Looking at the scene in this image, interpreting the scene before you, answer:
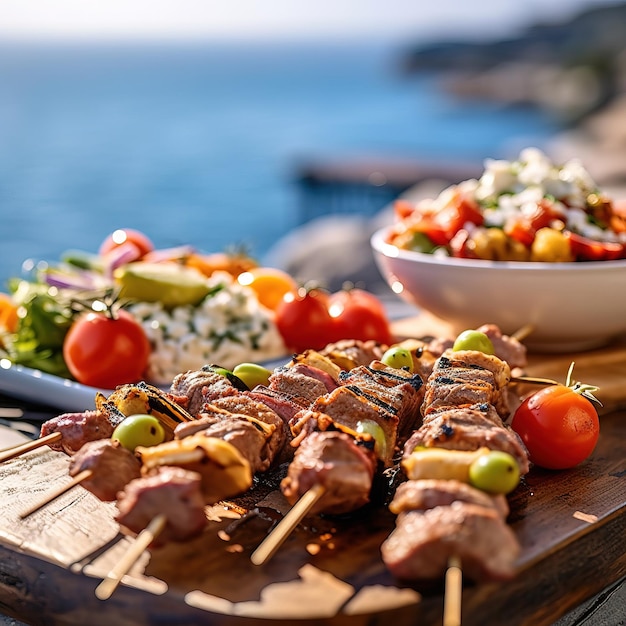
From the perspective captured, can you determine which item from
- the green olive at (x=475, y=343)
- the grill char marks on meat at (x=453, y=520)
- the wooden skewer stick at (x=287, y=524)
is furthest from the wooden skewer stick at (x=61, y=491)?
the green olive at (x=475, y=343)

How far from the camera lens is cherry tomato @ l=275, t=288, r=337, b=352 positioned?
3414 millimetres

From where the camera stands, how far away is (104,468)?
188 centimetres

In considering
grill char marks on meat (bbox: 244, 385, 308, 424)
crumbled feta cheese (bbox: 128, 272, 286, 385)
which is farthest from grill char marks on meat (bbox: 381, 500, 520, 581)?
crumbled feta cheese (bbox: 128, 272, 286, 385)

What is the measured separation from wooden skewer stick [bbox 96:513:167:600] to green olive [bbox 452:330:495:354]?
1.19m

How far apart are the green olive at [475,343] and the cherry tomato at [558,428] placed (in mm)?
231

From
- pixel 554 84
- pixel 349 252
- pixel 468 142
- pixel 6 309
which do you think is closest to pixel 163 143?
pixel 468 142

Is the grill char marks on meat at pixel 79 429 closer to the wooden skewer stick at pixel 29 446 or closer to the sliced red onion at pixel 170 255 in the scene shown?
the wooden skewer stick at pixel 29 446

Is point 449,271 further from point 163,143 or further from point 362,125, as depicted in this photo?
point 362,125

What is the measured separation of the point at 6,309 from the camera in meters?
3.68

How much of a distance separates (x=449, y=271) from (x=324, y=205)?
15444mm

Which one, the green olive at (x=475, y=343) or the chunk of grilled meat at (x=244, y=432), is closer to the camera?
the chunk of grilled meat at (x=244, y=432)

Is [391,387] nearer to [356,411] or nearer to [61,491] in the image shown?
[356,411]

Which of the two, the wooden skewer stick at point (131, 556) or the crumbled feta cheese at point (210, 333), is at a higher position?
the wooden skewer stick at point (131, 556)

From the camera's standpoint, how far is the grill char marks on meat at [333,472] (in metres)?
1.78
